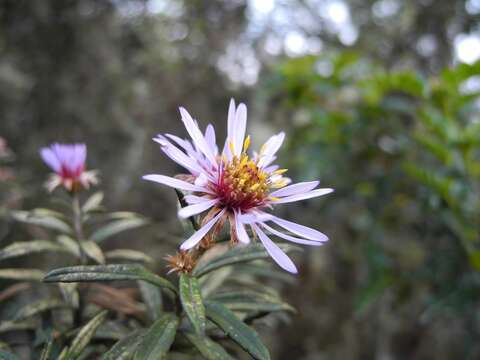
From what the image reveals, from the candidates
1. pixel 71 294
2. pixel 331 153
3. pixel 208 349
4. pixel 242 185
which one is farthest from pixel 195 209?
pixel 331 153

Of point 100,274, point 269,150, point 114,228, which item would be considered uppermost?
point 269,150

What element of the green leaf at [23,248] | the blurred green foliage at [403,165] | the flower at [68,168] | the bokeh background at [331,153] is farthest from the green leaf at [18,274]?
the blurred green foliage at [403,165]

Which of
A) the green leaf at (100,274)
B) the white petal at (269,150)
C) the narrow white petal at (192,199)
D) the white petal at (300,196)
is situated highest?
the white petal at (269,150)

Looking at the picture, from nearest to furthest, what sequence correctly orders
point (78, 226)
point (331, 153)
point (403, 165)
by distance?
point (78, 226) < point (403, 165) < point (331, 153)

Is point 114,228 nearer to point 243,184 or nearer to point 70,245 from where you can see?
point 70,245

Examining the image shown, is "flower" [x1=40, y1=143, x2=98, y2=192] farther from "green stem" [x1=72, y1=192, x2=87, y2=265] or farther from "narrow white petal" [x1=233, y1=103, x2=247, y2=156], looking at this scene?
"narrow white petal" [x1=233, y1=103, x2=247, y2=156]

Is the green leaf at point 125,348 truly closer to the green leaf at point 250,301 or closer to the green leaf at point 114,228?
the green leaf at point 250,301

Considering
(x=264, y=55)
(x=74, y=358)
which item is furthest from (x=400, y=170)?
(x=264, y=55)

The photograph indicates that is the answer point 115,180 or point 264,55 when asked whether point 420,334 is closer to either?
point 115,180
